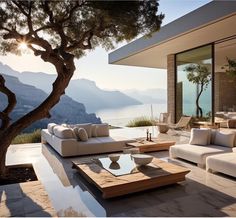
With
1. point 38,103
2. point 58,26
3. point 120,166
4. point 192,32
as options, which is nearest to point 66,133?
point 120,166

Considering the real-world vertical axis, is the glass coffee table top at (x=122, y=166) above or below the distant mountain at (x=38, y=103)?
below

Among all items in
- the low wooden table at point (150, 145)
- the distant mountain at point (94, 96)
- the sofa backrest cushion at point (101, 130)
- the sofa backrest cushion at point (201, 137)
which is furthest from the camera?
the distant mountain at point (94, 96)

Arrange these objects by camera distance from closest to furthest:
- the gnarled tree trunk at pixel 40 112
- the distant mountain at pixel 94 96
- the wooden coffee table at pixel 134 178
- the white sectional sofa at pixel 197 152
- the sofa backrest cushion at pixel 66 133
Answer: the wooden coffee table at pixel 134 178 → the gnarled tree trunk at pixel 40 112 → the white sectional sofa at pixel 197 152 → the sofa backrest cushion at pixel 66 133 → the distant mountain at pixel 94 96

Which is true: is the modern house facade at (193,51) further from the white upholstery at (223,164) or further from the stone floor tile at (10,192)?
A: the stone floor tile at (10,192)

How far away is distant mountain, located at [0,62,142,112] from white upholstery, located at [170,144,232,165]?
8.04m

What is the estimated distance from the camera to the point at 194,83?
362 inches

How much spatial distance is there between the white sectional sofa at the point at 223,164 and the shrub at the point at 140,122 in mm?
Result: 7531

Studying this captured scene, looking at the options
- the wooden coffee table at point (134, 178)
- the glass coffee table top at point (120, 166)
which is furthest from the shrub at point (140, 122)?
the wooden coffee table at point (134, 178)

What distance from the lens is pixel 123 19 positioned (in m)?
3.39

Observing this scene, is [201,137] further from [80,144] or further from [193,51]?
[193,51]

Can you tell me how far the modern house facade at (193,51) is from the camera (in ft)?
19.7

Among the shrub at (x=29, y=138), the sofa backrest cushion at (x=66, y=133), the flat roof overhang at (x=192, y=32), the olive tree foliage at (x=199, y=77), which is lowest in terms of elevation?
the shrub at (x=29, y=138)

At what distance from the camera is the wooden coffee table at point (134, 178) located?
9.95 feet

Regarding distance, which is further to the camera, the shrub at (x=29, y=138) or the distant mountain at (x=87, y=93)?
the distant mountain at (x=87, y=93)
